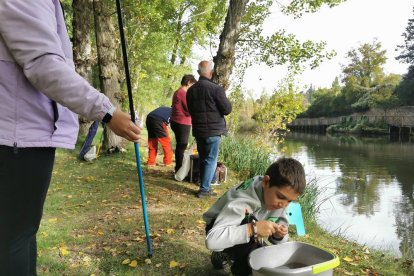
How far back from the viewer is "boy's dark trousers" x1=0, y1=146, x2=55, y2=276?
5.07 ft

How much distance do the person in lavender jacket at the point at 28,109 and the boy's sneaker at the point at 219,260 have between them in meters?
1.55

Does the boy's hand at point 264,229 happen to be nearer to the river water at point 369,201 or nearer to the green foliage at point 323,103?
the river water at point 369,201

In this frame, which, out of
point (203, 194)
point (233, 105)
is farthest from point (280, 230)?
point (233, 105)

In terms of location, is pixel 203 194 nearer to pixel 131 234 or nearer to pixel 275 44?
pixel 131 234

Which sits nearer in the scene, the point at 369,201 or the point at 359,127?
the point at 369,201

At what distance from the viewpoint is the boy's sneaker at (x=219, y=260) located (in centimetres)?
292

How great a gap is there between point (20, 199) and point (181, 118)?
510 centimetres

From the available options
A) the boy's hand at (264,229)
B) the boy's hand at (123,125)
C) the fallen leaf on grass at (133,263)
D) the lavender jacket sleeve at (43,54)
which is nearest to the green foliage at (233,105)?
the fallen leaf on grass at (133,263)

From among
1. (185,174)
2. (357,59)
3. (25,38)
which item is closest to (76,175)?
(185,174)

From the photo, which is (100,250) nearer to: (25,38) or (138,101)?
(25,38)

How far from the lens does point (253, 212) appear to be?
261cm

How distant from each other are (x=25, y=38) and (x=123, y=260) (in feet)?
7.13

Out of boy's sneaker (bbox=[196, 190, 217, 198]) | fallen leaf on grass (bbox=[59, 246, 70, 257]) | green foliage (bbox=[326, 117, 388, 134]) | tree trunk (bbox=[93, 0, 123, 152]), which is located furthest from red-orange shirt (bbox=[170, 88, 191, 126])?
green foliage (bbox=[326, 117, 388, 134])

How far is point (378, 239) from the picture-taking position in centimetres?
689
